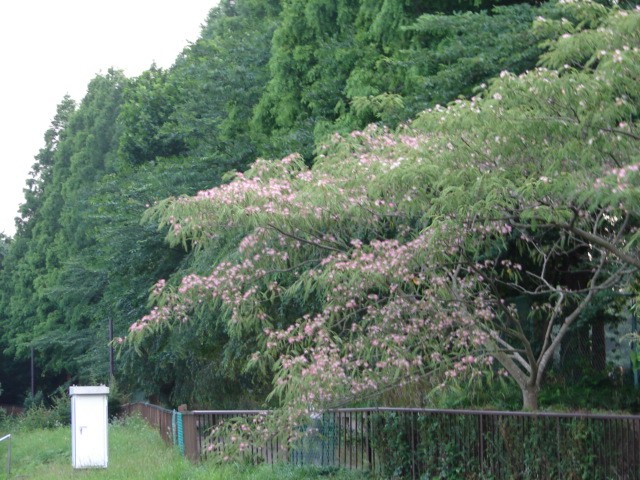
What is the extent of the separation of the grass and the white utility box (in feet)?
1.09

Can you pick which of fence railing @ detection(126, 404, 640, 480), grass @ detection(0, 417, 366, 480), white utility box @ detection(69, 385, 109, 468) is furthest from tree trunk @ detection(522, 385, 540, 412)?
white utility box @ detection(69, 385, 109, 468)

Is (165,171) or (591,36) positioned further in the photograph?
(165,171)

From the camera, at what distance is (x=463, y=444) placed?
13430 millimetres

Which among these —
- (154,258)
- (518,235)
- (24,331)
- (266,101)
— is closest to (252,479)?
(518,235)

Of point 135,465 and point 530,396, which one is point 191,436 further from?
point 530,396

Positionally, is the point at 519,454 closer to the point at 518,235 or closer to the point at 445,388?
the point at 445,388

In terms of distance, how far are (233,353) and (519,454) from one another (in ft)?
35.0

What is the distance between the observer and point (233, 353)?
22.2 metres

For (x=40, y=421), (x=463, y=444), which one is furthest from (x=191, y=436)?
(x=40, y=421)

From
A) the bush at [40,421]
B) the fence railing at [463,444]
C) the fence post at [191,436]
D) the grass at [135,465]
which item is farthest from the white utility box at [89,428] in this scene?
the bush at [40,421]

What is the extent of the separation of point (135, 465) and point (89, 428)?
146 cm

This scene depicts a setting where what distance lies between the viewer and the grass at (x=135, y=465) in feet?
49.6

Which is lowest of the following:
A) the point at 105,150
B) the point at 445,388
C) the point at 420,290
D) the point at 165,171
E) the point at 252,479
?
the point at 252,479

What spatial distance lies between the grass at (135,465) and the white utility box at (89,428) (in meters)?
0.33
